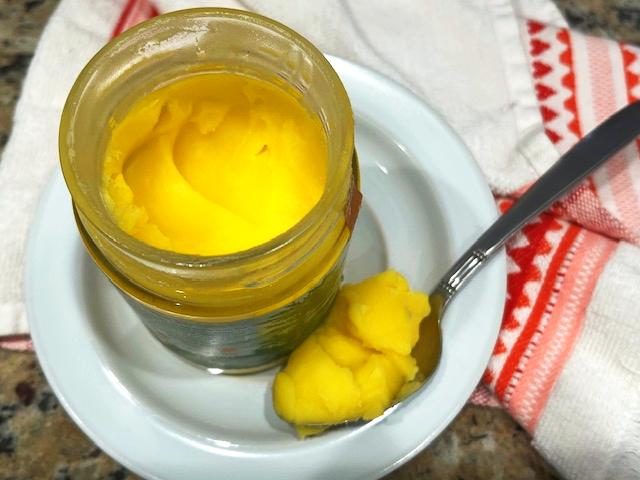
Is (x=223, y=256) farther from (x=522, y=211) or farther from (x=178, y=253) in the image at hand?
(x=522, y=211)

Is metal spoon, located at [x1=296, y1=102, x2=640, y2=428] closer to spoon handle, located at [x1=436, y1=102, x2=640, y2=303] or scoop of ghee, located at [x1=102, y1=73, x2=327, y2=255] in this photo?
spoon handle, located at [x1=436, y1=102, x2=640, y2=303]

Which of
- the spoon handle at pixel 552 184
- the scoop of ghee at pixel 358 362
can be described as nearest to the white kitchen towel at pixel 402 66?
the spoon handle at pixel 552 184

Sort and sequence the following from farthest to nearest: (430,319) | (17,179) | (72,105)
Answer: (17,179), (430,319), (72,105)

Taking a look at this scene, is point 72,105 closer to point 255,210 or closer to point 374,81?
point 255,210

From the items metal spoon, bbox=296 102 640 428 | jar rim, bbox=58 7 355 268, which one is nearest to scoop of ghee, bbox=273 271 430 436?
metal spoon, bbox=296 102 640 428

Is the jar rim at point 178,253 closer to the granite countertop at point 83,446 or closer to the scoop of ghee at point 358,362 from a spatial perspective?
the scoop of ghee at point 358,362

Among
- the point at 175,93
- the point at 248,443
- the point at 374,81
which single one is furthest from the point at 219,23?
the point at 248,443
